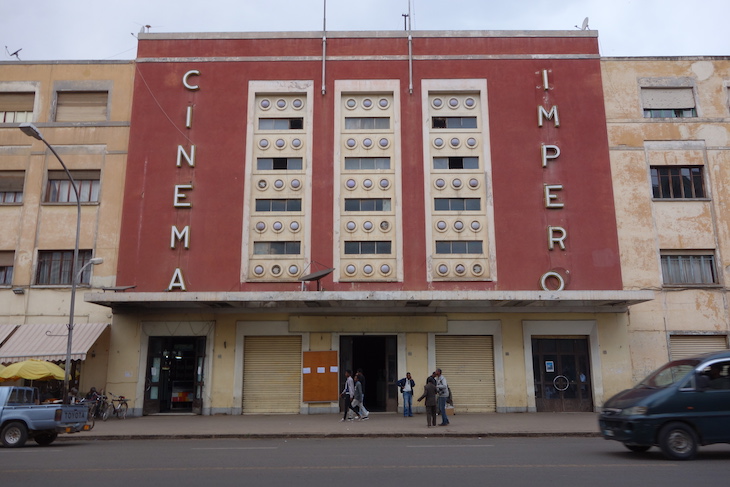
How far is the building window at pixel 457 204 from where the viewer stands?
25594 mm

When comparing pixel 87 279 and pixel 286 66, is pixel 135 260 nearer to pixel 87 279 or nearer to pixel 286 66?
pixel 87 279

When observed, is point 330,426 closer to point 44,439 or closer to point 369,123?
point 44,439

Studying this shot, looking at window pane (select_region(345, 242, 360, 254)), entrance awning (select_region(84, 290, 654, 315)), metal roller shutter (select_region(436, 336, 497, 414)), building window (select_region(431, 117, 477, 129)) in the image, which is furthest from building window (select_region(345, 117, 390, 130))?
metal roller shutter (select_region(436, 336, 497, 414))

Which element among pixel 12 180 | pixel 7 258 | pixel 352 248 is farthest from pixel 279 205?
pixel 12 180

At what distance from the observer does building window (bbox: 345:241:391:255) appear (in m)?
25.2

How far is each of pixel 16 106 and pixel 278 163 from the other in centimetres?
1211

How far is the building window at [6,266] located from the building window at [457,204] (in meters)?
17.9

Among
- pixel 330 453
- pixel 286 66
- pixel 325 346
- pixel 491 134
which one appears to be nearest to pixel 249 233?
pixel 325 346

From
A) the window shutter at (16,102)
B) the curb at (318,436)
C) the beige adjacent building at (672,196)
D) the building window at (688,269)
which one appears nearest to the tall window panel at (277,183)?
the curb at (318,436)

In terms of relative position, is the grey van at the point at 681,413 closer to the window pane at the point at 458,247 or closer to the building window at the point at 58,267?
the window pane at the point at 458,247

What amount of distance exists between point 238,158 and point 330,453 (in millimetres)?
16178

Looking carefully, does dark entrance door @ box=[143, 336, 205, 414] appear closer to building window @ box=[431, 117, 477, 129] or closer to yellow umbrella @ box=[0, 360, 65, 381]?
yellow umbrella @ box=[0, 360, 65, 381]

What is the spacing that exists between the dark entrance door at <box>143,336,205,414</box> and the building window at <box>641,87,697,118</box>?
71.3 feet

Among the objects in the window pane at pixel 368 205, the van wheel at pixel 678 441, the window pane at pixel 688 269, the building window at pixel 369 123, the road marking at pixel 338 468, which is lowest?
the road marking at pixel 338 468
